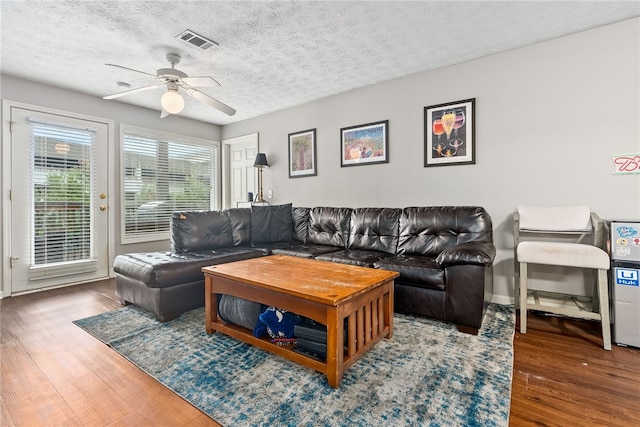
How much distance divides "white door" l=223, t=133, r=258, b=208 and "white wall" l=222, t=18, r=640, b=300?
6.09 feet

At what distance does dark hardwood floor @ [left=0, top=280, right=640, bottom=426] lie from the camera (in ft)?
4.46

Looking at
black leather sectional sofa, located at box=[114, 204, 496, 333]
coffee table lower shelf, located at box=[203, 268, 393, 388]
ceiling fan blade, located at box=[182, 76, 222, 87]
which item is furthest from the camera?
ceiling fan blade, located at box=[182, 76, 222, 87]

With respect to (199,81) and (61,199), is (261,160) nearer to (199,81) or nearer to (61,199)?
(199,81)

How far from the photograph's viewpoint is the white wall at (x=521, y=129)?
7.82ft

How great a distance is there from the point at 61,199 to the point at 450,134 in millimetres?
4562

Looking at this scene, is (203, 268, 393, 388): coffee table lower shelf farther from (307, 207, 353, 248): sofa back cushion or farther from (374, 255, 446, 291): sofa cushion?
(307, 207, 353, 248): sofa back cushion

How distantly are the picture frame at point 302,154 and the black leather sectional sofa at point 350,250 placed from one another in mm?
680

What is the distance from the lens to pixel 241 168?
212 inches

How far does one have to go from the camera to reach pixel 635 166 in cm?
232

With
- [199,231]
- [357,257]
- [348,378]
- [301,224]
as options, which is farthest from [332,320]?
[301,224]

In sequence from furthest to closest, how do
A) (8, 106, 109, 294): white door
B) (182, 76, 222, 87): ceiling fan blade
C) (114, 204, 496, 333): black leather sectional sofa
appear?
1. (8, 106, 109, 294): white door
2. (182, 76, 222, 87): ceiling fan blade
3. (114, 204, 496, 333): black leather sectional sofa

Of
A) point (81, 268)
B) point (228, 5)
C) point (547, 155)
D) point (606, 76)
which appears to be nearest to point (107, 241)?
point (81, 268)

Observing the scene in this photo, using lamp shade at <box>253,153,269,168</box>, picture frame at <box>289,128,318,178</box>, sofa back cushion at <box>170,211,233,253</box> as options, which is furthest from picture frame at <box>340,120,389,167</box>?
sofa back cushion at <box>170,211,233,253</box>

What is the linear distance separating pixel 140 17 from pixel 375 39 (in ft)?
6.12
